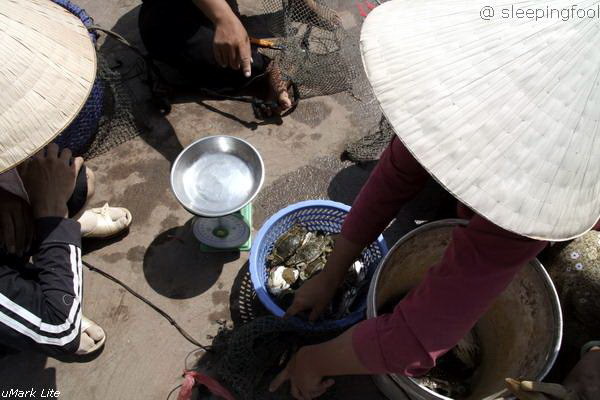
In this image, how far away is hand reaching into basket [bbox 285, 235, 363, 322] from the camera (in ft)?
4.94

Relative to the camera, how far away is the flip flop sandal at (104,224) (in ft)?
6.71

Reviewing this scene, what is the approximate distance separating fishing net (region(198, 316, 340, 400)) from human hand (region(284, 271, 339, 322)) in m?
0.07

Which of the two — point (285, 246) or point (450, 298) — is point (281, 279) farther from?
point (450, 298)

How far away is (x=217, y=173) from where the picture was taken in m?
2.00

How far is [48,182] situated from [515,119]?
5.02 feet

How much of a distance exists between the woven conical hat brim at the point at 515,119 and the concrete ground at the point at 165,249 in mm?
1393

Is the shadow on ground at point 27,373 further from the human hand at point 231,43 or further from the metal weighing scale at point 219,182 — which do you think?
the human hand at point 231,43

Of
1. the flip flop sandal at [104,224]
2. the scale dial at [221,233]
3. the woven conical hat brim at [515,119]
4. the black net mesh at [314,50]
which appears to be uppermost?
the woven conical hat brim at [515,119]

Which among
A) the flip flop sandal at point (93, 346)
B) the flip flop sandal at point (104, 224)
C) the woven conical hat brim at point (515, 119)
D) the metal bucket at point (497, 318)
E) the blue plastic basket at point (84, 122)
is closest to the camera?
the woven conical hat brim at point (515, 119)

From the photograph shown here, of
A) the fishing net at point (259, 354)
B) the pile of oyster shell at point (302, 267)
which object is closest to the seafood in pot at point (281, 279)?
the pile of oyster shell at point (302, 267)

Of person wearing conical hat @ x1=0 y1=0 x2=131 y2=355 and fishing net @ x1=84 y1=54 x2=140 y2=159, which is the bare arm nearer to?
fishing net @ x1=84 y1=54 x2=140 y2=159

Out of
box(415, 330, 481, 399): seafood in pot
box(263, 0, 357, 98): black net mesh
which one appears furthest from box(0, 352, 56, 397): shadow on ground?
box(263, 0, 357, 98): black net mesh

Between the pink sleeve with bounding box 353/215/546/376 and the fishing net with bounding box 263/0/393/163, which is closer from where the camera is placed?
the pink sleeve with bounding box 353/215/546/376

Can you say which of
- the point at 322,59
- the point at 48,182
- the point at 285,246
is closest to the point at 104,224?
the point at 48,182
